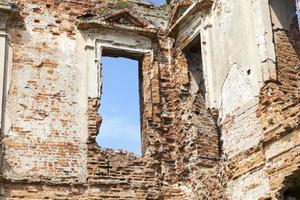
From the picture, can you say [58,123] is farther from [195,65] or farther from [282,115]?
[282,115]

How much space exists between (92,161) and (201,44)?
274 cm

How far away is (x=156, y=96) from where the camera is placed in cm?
1150

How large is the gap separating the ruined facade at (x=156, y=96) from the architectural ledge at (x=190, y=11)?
0.06 ft

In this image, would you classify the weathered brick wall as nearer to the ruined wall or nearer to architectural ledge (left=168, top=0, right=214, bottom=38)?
architectural ledge (left=168, top=0, right=214, bottom=38)

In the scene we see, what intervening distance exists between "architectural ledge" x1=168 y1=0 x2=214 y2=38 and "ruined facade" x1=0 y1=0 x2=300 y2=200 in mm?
18

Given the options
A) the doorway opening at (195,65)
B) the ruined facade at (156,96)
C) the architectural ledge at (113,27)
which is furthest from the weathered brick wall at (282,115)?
the architectural ledge at (113,27)

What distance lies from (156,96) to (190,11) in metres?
1.63

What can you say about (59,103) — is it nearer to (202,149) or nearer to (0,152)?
(0,152)

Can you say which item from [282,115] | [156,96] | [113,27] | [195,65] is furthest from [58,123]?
[282,115]

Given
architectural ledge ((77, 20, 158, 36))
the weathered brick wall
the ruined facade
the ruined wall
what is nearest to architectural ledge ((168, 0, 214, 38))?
the ruined facade

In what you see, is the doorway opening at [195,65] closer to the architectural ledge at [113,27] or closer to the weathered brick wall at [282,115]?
the architectural ledge at [113,27]

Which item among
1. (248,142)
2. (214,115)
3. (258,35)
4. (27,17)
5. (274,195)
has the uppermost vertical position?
(27,17)

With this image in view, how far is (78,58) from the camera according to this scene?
446 inches

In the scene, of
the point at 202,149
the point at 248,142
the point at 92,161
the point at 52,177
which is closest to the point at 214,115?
the point at 202,149
